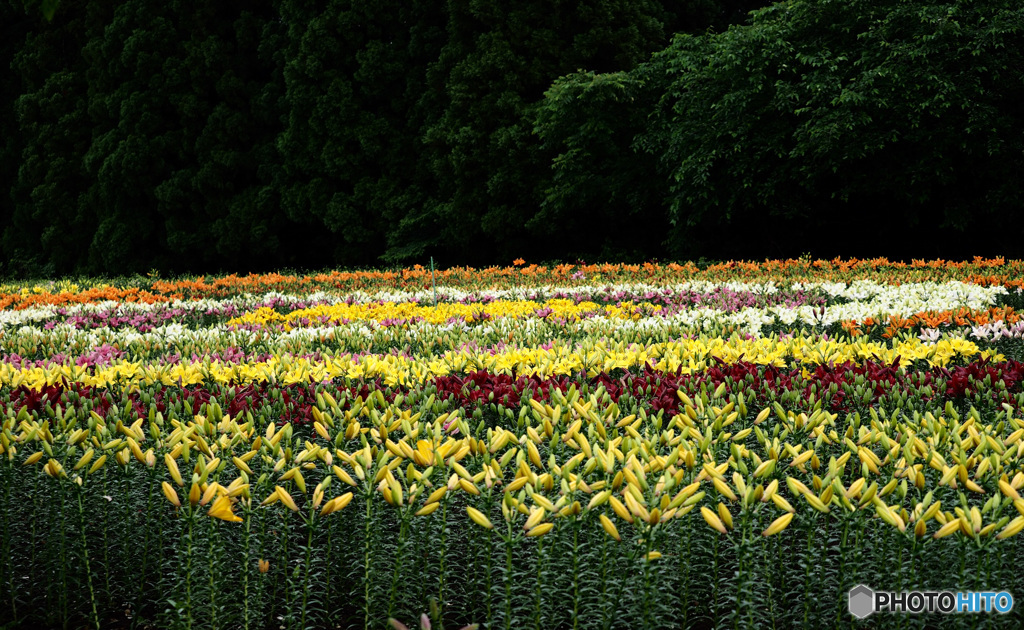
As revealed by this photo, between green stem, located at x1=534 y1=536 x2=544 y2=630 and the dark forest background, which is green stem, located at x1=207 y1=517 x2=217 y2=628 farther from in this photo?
the dark forest background

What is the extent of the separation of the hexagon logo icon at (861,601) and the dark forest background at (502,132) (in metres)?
12.5

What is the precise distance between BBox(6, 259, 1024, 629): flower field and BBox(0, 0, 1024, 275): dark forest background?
1124cm

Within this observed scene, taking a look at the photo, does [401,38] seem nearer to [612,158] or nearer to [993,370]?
[612,158]

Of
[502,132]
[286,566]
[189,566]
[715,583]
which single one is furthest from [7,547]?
[502,132]

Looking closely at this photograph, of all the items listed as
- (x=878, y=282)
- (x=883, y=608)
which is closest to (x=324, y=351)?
(x=883, y=608)

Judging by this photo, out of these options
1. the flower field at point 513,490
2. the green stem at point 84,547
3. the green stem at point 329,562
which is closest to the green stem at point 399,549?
the flower field at point 513,490

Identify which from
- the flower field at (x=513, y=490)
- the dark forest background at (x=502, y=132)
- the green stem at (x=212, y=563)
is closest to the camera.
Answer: the flower field at (x=513, y=490)

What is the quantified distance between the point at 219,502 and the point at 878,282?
27.3 feet

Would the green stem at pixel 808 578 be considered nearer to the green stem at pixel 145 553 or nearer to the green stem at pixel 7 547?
the green stem at pixel 145 553

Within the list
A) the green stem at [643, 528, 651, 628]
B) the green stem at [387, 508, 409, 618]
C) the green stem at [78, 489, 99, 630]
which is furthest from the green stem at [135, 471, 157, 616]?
the green stem at [643, 528, 651, 628]

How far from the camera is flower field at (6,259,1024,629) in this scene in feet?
6.80

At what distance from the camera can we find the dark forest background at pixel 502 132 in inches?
535

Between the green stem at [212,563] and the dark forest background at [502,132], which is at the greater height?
the dark forest background at [502,132]

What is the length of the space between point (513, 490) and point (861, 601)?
0.96m
